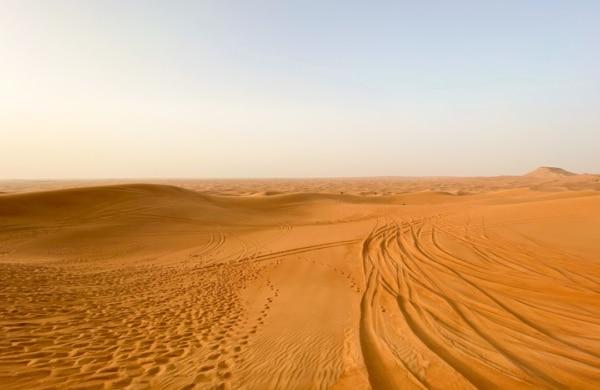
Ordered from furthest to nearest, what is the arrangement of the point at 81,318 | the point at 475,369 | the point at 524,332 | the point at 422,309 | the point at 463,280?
the point at 463,280 → the point at 422,309 → the point at 81,318 → the point at 524,332 → the point at 475,369

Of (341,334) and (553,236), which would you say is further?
(553,236)

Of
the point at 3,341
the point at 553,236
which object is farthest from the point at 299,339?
the point at 553,236

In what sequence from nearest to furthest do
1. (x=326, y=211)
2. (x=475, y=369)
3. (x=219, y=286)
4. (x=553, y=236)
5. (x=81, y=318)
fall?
(x=475, y=369)
(x=81, y=318)
(x=219, y=286)
(x=553, y=236)
(x=326, y=211)

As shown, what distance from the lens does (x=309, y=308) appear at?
679 cm

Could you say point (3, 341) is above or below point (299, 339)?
above

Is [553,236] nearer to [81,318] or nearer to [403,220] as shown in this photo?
[403,220]

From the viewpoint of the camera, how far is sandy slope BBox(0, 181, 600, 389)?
407cm

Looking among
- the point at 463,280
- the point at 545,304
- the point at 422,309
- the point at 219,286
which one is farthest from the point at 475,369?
the point at 219,286

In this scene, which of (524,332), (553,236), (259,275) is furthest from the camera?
(553,236)

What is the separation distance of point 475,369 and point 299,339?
2.62m

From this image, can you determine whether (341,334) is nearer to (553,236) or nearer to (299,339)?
(299,339)

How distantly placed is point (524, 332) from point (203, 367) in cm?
522

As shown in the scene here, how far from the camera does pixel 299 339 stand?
5.23 meters

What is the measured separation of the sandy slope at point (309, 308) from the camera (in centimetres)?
407
